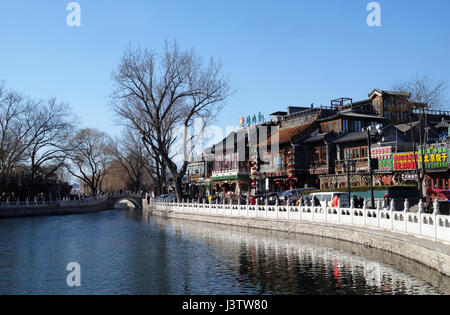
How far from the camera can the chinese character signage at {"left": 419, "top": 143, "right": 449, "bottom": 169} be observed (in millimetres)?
34344

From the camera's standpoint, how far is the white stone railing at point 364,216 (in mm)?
15367

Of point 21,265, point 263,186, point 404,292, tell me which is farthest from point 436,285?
point 263,186

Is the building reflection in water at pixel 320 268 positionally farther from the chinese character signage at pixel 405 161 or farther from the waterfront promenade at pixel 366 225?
the chinese character signage at pixel 405 161

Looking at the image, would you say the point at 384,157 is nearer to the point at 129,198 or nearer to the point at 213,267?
the point at 213,267

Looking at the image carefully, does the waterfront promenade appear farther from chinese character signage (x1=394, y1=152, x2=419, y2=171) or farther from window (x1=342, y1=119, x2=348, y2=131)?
window (x1=342, y1=119, x2=348, y2=131)

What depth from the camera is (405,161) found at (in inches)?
1502

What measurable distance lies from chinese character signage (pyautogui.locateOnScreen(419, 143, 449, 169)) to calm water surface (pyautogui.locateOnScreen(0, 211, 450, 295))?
15.7 metres

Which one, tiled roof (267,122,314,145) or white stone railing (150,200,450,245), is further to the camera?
tiled roof (267,122,314,145)

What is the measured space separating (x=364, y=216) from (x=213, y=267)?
7996 millimetres

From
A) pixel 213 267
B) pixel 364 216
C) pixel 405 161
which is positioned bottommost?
pixel 213 267

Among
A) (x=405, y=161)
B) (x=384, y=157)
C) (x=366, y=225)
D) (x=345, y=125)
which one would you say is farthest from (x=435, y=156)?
(x=366, y=225)

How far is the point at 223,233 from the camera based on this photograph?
29188 millimetres

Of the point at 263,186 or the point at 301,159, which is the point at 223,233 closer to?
the point at 301,159

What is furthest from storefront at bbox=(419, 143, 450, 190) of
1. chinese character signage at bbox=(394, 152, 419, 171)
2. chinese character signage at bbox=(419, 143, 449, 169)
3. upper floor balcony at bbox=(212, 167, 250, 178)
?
upper floor balcony at bbox=(212, 167, 250, 178)
